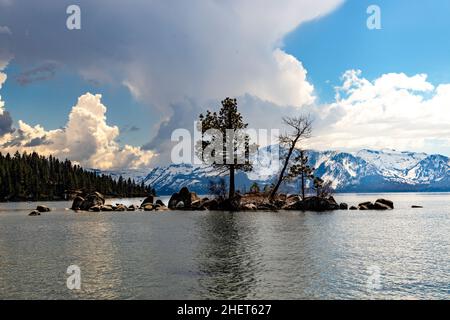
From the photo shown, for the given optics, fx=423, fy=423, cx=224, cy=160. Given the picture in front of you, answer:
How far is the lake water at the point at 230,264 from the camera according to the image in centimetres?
2008

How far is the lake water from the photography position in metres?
20.1

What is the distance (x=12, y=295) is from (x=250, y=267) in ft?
41.7

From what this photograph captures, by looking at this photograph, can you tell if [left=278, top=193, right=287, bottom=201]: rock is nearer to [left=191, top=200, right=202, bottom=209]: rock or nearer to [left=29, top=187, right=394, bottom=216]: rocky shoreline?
[left=29, top=187, right=394, bottom=216]: rocky shoreline

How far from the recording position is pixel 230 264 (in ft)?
86.4

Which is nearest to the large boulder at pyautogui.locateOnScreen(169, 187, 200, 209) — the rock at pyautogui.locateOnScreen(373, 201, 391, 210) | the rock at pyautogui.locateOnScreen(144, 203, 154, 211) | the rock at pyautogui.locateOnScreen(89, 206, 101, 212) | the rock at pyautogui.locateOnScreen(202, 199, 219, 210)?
the rock at pyautogui.locateOnScreen(144, 203, 154, 211)

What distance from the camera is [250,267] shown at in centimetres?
2527

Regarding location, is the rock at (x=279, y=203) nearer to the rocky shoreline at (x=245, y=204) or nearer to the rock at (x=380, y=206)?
the rocky shoreline at (x=245, y=204)

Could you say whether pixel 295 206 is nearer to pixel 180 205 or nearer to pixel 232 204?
pixel 232 204

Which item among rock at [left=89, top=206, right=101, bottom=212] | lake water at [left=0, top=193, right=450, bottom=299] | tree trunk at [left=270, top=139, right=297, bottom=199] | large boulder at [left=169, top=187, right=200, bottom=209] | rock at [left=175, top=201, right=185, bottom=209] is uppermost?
tree trunk at [left=270, top=139, right=297, bottom=199]

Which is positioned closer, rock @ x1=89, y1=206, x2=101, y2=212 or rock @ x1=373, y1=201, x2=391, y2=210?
rock @ x1=373, y1=201, x2=391, y2=210

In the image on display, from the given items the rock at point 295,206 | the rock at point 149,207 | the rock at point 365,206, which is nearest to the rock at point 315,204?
the rock at point 295,206

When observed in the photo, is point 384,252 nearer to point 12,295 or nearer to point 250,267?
point 250,267

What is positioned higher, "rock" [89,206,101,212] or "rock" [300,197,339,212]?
"rock" [300,197,339,212]

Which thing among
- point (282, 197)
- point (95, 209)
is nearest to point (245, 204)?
point (282, 197)
